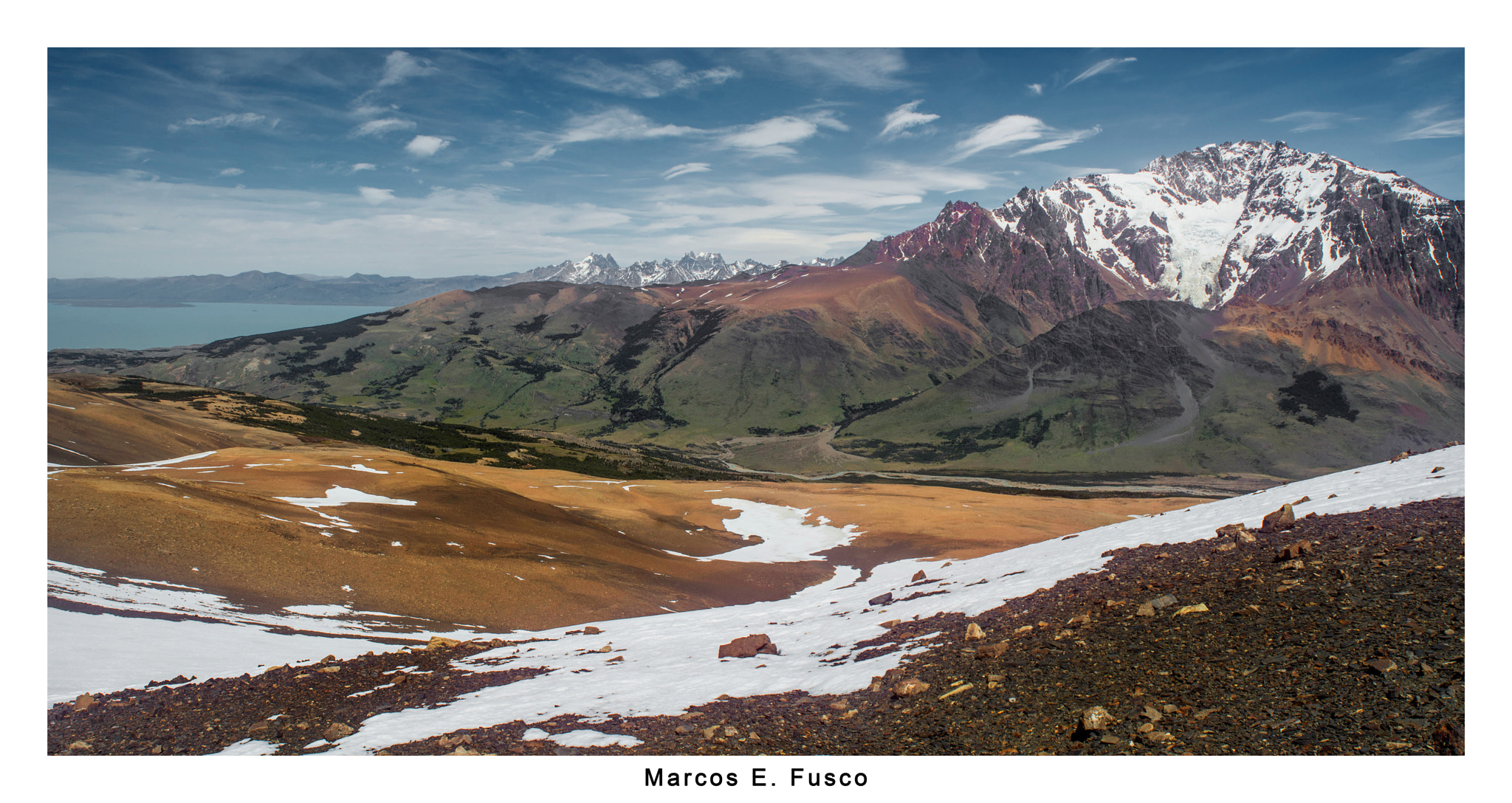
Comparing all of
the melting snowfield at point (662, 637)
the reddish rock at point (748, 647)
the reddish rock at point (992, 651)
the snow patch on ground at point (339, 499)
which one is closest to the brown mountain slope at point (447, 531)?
the snow patch on ground at point (339, 499)

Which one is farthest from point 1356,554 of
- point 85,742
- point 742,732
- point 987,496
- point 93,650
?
point 987,496

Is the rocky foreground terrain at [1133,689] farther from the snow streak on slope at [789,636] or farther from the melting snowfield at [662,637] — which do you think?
the melting snowfield at [662,637]

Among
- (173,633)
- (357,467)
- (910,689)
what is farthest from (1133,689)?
(357,467)

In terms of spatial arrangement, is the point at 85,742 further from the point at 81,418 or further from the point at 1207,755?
the point at 81,418

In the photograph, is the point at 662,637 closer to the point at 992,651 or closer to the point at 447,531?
the point at 992,651

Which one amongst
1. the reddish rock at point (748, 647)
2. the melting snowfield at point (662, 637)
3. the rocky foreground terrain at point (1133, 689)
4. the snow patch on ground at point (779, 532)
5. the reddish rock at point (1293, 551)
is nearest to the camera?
the rocky foreground terrain at point (1133, 689)

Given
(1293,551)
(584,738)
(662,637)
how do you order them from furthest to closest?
(662,637) → (1293,551) → (584,738)

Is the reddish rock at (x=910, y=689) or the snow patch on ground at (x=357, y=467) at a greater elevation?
the reddish rock at (x=910, y=689)
